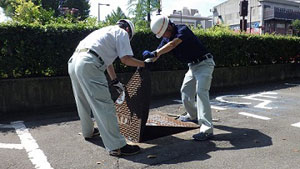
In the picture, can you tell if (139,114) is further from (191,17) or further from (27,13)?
(191,17)

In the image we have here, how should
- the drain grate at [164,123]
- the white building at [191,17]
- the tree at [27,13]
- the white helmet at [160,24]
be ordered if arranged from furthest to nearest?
the white building at [191,17]
the tree at [27,13]
the drain grate at [164,123]
the white helmet at [160,24]

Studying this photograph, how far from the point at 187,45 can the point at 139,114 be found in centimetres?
137

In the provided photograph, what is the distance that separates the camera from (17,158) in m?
3.61

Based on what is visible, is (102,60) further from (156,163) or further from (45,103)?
(45,103)

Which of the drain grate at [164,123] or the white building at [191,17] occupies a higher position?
the white building at [191,17]

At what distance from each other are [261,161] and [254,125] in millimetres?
1816

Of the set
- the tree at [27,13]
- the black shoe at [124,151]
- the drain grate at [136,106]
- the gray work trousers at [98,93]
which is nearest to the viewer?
the gray work trousers at [98,93]

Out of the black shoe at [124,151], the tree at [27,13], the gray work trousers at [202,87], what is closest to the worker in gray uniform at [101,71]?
the black shoe at [124,151]

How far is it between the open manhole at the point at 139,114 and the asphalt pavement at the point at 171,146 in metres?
0.09

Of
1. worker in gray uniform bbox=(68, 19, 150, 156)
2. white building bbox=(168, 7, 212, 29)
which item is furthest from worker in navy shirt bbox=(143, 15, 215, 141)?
white building bbox=(168, 7, 212, 29)

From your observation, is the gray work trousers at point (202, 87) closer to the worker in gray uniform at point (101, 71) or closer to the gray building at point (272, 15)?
the worker in gray uniform at point (101, 71)

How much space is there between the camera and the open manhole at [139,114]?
385cm

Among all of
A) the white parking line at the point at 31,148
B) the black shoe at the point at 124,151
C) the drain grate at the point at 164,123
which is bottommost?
the white parking line at the point at 31,148

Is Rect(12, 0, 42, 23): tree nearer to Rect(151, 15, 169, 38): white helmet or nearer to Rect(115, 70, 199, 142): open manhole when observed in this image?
Rect(151, 15, 169, 38): white helmet
